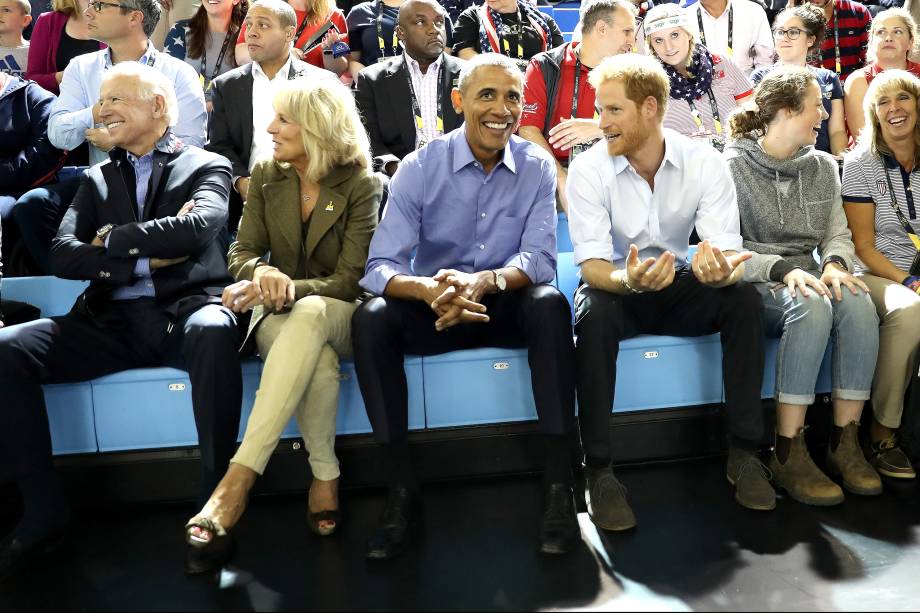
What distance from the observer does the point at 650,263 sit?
8.53 ft

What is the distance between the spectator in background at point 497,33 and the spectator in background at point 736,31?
893 mm

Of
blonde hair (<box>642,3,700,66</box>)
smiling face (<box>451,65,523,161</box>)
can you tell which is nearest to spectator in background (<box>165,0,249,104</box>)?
blonde hair (<box>642,3,700,66</box>)

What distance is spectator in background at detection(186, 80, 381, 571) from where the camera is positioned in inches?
99.3

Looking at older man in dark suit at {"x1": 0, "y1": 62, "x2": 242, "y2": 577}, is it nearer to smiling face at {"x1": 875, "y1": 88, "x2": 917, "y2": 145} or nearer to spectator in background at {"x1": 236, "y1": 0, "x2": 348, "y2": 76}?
spectator in background at {"x1": 236, "y1": 0, "x2": 348, "y2": 76}

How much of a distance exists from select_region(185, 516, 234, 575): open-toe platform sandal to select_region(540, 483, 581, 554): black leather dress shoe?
838 millimetres

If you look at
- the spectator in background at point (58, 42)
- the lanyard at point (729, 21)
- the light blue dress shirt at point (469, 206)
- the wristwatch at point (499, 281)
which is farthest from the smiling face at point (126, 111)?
the lanyard at point (729, 21)

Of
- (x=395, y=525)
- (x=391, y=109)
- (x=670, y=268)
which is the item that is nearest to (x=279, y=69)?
(x=391, y=109)

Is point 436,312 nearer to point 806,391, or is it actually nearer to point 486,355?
point 486,355

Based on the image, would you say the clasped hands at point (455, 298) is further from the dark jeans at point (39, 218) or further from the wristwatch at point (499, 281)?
the dark jeans at point (39, 218)

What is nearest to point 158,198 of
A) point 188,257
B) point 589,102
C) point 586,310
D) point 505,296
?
point 188,257

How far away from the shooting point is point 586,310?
8.80 feet

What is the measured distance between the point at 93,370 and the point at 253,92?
1575 mm

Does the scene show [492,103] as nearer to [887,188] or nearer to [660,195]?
[660,195]

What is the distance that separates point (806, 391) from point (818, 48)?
9.68ft
